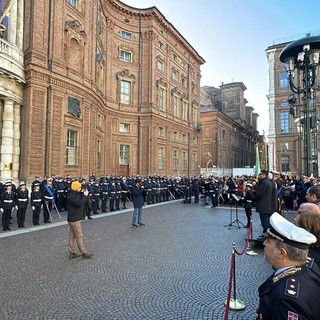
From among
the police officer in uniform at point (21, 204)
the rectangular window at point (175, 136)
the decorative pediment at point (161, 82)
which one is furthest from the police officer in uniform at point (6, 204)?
the rectangular window at point (175, 136)

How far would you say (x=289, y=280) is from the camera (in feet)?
5.89

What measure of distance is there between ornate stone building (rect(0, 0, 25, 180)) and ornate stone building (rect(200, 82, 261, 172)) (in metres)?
41.7

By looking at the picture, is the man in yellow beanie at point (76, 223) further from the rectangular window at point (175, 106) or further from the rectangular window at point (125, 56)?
the rectangular window at point (175, 106)

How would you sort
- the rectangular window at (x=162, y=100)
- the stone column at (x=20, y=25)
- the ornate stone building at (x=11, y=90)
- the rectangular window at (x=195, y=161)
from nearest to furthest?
the ornate stone building at (x=11, y=90) < the stone column at (x=20, y=25) < the rectangular window at (x=162, y=100) < the rectangular window at (x=195, y=161)

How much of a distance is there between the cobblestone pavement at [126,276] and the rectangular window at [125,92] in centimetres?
2482

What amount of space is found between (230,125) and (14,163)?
5466cm

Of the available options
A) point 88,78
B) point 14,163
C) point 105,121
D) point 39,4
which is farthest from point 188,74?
point 14,163

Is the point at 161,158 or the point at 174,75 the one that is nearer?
the point at 161,158

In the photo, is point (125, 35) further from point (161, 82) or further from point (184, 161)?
point (184, 161)

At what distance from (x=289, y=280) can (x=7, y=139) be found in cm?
1960

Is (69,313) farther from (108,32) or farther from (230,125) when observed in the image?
(230,125)

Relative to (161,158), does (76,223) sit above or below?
below

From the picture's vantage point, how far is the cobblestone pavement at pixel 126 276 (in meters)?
4.44

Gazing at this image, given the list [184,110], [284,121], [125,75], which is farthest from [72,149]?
[284,121]
